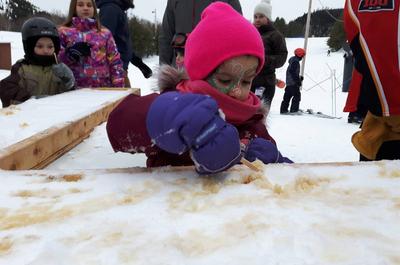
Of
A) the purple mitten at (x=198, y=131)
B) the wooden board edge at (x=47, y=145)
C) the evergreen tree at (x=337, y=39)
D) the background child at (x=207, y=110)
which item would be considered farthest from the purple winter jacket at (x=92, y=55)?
the evergreen tree at (x=337, y=39)

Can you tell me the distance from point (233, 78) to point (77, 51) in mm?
2393

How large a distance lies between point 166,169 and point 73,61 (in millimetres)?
2689

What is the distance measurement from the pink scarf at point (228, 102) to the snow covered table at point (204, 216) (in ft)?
1.08

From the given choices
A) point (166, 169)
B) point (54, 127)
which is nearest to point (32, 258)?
point (166, 169)

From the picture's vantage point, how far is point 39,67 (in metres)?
3.21

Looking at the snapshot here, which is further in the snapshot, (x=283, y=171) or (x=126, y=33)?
(x=126, y=33)

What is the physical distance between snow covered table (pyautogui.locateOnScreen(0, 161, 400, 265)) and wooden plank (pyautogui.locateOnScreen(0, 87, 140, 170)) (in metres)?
0.28

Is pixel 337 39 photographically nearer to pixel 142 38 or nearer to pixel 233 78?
pixel 142 38

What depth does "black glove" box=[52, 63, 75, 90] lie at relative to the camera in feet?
10.4

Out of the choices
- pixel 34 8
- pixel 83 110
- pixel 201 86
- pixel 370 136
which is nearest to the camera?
pixel 201 86

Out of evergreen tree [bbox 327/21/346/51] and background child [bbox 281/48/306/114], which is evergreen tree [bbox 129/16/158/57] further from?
background child [bbox 281/48/306/114]

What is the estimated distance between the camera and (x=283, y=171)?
113 cm

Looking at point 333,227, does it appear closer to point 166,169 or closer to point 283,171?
point 283,171

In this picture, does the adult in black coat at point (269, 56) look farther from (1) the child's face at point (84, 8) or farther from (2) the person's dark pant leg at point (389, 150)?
(2) the person's dark pant leg at point (389, 150)
